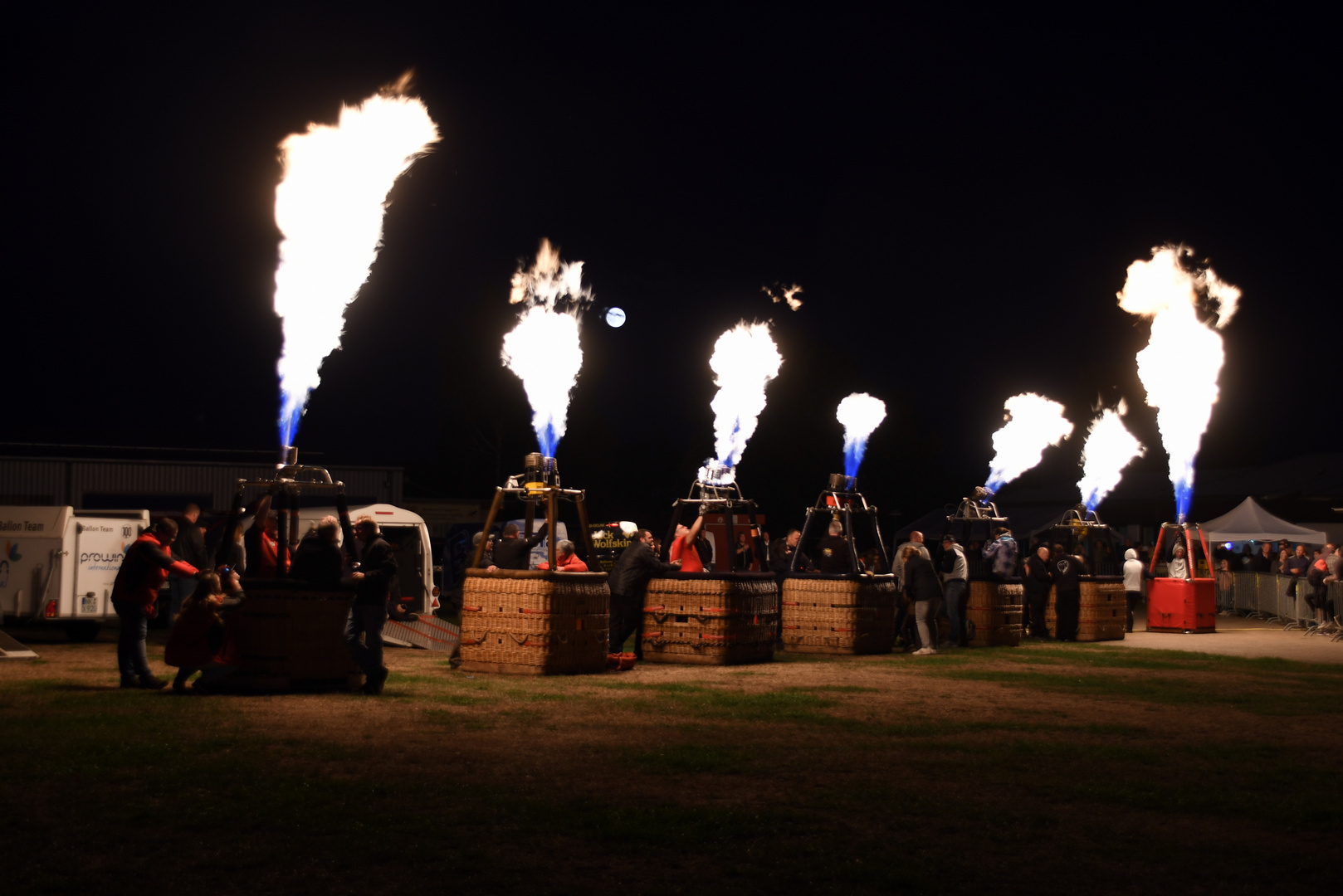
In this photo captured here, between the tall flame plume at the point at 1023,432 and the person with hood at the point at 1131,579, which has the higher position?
the tall flame plume at the point at 1023,432

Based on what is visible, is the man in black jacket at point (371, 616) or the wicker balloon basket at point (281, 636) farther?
the man in black jacket at point (371, 616)

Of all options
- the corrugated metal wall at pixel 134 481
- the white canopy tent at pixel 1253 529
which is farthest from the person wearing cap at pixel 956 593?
the corrugated metal wall at pixel 134 481

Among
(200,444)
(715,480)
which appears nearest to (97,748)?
(715,480)

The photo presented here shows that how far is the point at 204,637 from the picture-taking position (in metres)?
10.8

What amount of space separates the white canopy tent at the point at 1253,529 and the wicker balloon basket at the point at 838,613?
17.8 meters

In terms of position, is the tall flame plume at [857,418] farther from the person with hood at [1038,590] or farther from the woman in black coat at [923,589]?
the woman in black coat at [923,589]

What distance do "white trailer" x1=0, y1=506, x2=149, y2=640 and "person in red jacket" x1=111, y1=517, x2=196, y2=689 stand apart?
6.48 m

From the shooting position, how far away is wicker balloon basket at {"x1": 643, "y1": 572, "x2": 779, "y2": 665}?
570 inches

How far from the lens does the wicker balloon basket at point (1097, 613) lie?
20.2m

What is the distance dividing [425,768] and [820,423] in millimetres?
49705

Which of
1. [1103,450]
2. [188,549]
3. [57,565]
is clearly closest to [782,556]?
[1103,450]

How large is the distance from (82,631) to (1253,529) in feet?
88.0

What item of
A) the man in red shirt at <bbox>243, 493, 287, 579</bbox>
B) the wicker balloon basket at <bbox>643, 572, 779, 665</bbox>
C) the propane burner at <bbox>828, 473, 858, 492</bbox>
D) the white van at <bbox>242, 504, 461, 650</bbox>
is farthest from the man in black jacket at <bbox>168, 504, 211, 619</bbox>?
the propane burner at <bbox>828, 473, 858, 492</bbox>

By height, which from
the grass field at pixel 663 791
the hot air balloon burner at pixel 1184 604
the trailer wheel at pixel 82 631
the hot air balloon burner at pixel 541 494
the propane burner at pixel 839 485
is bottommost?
the trailer wheel at pixel 82 631
